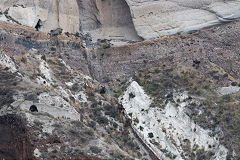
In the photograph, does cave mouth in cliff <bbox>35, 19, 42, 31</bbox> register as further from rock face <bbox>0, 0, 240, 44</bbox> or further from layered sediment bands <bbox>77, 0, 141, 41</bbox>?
layered sediment bands <bbox>77, 0, 141, 41</bbox>

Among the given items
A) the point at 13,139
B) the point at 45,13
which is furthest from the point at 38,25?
the point at 13,139

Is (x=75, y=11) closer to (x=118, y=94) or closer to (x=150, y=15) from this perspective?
(x=150, y=15)

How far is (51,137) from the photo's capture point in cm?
3897

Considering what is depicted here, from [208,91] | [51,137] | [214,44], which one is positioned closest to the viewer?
[51,137]

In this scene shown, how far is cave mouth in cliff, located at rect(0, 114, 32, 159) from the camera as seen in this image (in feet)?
119

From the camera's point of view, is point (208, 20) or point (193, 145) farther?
point (208, 20)

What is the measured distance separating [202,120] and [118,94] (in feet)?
21.8

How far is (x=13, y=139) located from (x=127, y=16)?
21.6 meters

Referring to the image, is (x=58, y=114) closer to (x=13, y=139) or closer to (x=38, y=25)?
(x=13, y=139)

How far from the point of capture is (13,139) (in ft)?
121

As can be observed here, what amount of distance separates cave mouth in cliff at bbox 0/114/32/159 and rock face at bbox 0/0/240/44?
15728 mm

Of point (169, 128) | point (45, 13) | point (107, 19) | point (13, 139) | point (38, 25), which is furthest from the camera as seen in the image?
point (107, 19)

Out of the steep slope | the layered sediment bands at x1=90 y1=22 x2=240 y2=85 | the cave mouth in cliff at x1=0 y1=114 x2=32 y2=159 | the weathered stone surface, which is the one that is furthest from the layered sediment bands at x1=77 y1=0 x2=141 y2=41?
the cave mouth in cliff at x1=0 y1=114 x2=32 y2=159

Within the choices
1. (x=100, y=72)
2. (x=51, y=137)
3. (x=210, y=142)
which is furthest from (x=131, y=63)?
(x=51, y=137)
